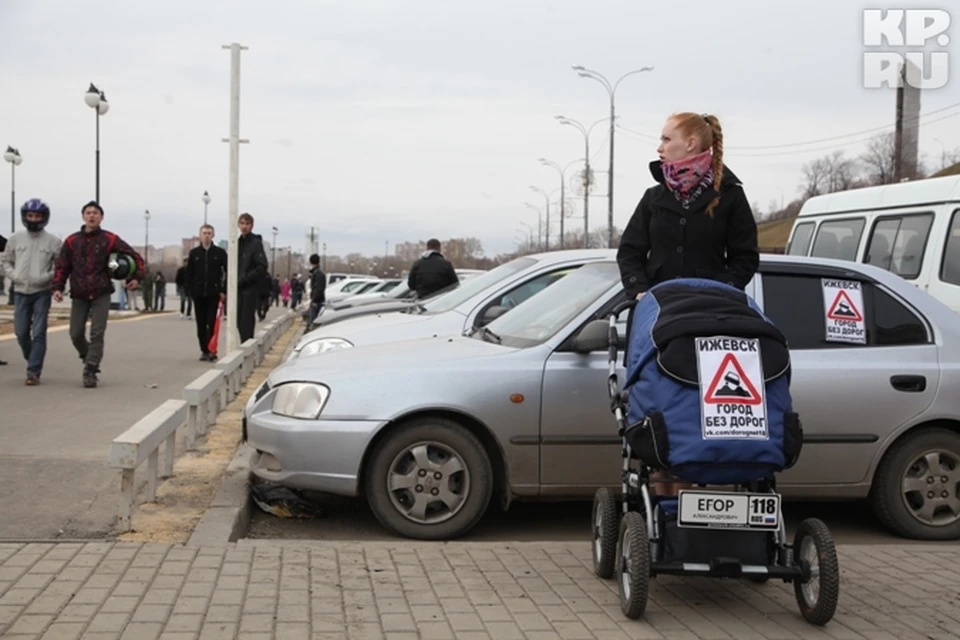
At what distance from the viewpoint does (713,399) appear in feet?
15.2

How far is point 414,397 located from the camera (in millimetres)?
6262

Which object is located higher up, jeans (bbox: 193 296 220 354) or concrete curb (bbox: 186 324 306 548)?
jeans (bbox: 193 296 220 354)

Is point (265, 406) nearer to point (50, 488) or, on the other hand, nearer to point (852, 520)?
point (50, 488)

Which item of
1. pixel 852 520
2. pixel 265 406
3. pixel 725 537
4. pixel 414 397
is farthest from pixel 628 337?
pixel 852 520

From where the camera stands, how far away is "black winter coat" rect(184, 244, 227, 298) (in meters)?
16.0

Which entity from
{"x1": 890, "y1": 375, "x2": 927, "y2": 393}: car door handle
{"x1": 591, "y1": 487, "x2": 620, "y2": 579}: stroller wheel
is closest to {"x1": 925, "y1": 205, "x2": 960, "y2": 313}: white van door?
{"x1": 890, "y1": 375, "x2": 927, "y2": 393}: car door handle

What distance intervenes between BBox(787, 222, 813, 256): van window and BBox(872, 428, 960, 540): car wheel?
10.7 metres

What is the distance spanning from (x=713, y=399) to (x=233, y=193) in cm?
1167

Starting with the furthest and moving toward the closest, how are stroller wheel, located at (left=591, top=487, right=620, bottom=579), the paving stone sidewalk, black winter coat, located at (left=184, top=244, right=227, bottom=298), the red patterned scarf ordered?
black winter coat, located at (left=184, top=244, right=227, bottom=298), the red patterned scarf, stroller wheel, located at (left=591, top=487, right=620, bottom=579), the paving stone sidewalk

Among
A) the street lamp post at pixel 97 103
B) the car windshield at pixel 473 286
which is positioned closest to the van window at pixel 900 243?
the car windshield at pixel 473 286

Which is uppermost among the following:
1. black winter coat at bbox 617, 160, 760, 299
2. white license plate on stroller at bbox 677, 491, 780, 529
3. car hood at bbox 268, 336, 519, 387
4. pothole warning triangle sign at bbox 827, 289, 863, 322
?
black winter coat at bbox 617, 160, 760, 299

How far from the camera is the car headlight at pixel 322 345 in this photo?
940cm

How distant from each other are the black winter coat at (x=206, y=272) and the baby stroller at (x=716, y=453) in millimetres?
11898

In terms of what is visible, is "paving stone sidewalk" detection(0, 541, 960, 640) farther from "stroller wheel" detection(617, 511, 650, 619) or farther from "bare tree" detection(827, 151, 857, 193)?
"bare tree" detection(827, 151, 857, 193)
